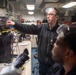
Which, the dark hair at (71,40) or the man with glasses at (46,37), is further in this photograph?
the man with glasses at (46,37)

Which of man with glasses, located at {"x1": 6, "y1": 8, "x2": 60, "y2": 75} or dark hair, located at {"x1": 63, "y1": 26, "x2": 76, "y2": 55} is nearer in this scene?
dark hair, located at {"x1": 63, "y1": 26, "x2": 76, "y2": 55}

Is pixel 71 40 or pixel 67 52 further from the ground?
pixel 71 40

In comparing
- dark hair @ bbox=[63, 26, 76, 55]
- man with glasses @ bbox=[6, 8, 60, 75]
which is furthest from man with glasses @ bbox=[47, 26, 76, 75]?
man with glasses @ bbox=[6, 8, 60, 75]

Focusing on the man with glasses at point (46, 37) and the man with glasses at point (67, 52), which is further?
the man with glasses at point (46, 37)

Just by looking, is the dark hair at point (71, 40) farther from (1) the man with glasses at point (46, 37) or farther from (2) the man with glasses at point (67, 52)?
(1) the man with glasses at point (46, 37)

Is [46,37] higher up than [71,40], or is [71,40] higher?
[71,40]

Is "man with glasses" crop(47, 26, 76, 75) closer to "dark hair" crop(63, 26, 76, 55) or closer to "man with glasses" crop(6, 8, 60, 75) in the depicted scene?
"dark hair" crop(63, 26, 76, 55)

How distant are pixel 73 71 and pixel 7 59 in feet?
5.92

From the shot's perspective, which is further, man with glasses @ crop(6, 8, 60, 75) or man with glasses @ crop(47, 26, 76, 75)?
man with glasses @ crop(6, 8, 60, 75)

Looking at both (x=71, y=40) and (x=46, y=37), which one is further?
(x=46, y=37)

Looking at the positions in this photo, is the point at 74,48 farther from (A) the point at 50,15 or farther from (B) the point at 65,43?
(A) the point at 50,15

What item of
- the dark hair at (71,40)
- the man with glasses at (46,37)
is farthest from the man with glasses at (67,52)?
the man with glasses at (46,37)

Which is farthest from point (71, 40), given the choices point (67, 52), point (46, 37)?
point (46, 37)

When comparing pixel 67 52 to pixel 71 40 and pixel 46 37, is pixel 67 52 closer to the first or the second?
pixel 71 40
